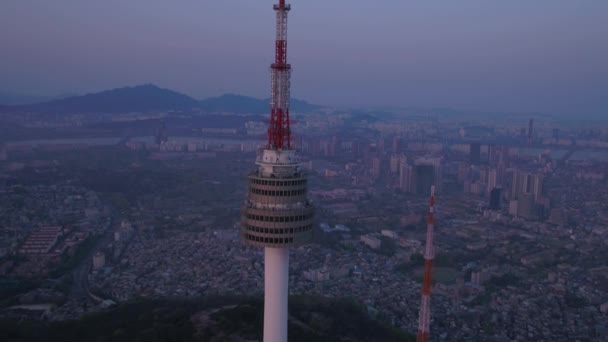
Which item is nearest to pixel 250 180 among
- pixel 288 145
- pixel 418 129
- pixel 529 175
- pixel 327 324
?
pixel 288 145

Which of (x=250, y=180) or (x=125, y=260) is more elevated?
(x=250, y=180)

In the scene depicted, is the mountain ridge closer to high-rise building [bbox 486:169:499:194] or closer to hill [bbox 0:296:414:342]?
high-rise building [bbox 486:169:499:194]

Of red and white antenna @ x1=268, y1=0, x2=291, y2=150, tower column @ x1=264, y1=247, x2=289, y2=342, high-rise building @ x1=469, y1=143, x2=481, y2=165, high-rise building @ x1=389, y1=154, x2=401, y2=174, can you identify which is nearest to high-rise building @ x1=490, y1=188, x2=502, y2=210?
high-rise building @ x1=389, y1=154, x2=401, y2=174

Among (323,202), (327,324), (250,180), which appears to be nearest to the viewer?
(250,180)

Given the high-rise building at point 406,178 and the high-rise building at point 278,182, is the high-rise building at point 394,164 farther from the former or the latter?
the high-rise building at point 278,182


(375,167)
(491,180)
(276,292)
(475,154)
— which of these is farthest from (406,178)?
(276,292)

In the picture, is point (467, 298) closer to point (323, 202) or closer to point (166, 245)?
point (166, 245)
